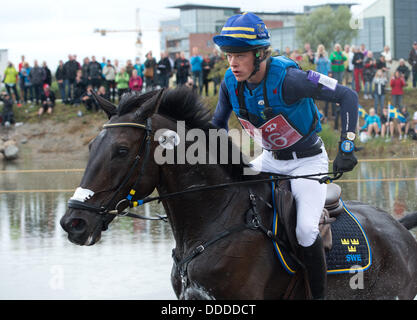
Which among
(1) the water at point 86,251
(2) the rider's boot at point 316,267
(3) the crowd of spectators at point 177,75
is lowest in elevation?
(1) the water at point 86,251

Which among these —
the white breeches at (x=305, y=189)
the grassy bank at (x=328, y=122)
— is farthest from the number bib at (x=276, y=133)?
the grassy bank at (x=328, y=122)

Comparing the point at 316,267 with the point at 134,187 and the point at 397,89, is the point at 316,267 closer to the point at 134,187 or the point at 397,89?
the point at 134,187

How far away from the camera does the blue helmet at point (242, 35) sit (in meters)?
3.93

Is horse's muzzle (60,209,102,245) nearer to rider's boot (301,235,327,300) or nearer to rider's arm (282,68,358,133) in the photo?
rider's boot (301,235,327,300)

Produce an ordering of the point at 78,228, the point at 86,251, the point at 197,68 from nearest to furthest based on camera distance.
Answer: the point at 78,228, the point at 86,251, the point at 197,68

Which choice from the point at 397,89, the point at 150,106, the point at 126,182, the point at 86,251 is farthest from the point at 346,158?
the point at 397,89

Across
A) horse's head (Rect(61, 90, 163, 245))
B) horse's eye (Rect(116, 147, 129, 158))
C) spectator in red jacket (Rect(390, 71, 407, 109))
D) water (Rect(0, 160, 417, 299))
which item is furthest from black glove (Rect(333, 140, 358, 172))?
spectator in red jacket (Rect(390, 71, 407, 109))

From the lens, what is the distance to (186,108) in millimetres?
4121

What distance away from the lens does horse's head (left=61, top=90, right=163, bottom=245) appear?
11.8ft

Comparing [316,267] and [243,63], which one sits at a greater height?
[243,63]

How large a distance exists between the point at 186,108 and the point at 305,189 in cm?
95

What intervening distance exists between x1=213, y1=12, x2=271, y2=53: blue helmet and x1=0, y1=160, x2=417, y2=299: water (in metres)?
3.34

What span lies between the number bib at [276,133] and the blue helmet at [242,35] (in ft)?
1.64

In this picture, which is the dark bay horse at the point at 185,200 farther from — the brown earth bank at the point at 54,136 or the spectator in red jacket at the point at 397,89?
the spectator in red jacket at the point at 397,89
